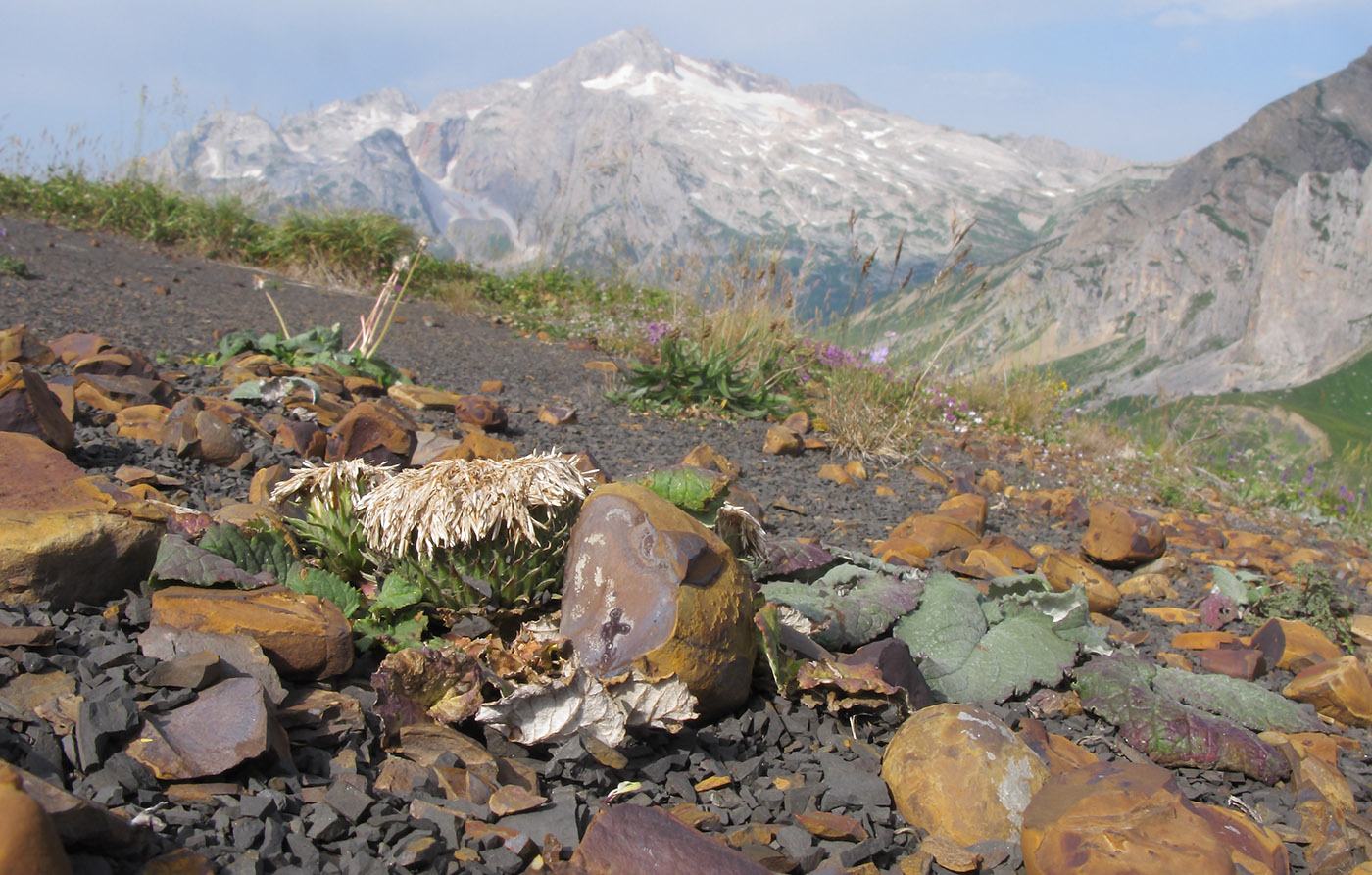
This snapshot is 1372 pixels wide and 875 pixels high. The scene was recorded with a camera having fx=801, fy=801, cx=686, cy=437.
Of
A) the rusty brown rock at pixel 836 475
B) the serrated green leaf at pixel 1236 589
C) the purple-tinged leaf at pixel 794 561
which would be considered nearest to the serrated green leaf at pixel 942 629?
the purple-tinged leaf at pixel 794 561

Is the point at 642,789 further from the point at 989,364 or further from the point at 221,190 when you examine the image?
the point at 221,190

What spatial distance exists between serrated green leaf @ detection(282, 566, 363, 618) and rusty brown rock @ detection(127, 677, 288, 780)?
0.40 m

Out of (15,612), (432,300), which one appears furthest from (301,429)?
(432,300)

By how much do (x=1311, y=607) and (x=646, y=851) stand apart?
3708 millimetres

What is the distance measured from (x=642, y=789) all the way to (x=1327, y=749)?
6.69ft

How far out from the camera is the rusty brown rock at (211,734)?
1367 millimetres

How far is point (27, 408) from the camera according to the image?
8.84 feet

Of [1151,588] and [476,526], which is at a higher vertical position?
[476,526]

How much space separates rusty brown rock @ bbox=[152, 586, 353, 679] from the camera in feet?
5.57

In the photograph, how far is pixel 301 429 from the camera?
3535mm

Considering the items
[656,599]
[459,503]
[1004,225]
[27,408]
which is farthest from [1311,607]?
[1004,225]

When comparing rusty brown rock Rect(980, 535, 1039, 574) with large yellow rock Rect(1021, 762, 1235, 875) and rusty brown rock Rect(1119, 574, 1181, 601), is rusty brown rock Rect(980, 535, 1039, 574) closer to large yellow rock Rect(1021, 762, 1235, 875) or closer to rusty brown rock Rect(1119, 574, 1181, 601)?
rusty brown rock Rect(1119, 574, 1181, 601)

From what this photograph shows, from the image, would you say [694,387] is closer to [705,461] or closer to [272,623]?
[705,461]

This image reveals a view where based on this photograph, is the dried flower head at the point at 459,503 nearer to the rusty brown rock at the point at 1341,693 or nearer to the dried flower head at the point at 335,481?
the dried flower head at the point at 335,481
